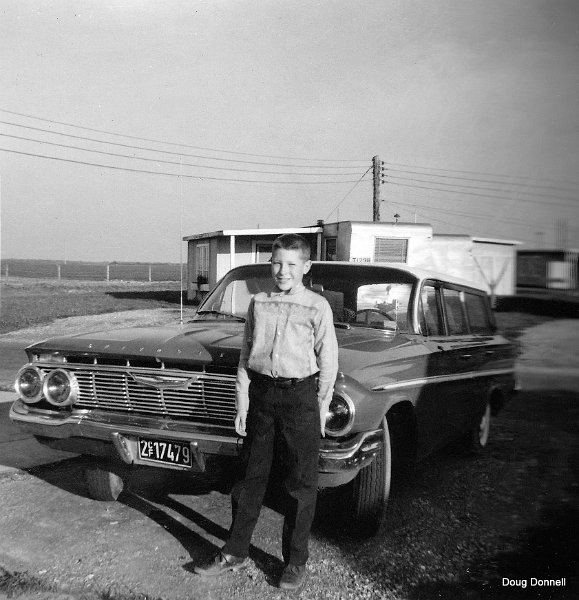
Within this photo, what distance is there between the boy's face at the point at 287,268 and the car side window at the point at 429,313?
1.64 meters

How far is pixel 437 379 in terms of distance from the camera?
4.36 metres

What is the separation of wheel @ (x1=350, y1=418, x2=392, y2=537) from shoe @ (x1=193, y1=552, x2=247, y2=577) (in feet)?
2.47

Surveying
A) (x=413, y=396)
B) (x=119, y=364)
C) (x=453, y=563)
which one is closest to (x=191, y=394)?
(x=119, y=364)

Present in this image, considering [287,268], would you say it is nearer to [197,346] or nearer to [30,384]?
[197,346]

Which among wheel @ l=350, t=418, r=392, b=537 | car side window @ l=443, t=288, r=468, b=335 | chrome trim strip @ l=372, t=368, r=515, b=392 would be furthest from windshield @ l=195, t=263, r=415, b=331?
wheel @ l=350, t=418, r=392, b=537

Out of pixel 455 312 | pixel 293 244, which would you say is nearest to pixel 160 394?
pixel 293 244

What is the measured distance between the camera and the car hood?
11.6ft

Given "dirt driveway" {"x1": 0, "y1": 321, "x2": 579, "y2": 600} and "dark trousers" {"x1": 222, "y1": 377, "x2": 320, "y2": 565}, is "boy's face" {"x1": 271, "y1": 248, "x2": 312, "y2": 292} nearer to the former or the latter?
"dark trousers" {"x1": 222, "y1": 377, "x2": 320, "y2": 565}

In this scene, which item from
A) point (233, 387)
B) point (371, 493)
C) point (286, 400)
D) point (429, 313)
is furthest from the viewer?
→ point (429, 313)

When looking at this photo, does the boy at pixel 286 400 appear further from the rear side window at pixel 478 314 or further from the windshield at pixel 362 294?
the rear side window at pixel 478 314

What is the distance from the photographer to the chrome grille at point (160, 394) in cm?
353

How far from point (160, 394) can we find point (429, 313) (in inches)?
81.2

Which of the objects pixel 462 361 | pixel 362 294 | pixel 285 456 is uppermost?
pixel 362 294

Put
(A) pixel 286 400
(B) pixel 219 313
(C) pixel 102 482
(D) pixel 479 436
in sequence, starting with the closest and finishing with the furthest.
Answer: (A) pixel 286 400, (C) pixel 102 482, (B) pixel 219 313, (D) pixel 479 436
